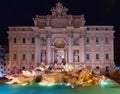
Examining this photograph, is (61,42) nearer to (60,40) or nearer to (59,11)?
(60,40)

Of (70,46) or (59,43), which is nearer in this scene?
(70,46)

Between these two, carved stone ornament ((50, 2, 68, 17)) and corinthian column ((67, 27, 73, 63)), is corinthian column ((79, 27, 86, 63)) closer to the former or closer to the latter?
corinthian column ((67, 27, 73, 63))

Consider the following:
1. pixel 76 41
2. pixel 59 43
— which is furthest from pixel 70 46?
pixel 59 43

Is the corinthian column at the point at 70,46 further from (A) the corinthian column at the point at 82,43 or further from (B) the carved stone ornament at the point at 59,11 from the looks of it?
(B) the carved stone ornament at the point at 59,11

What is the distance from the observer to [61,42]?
66000 millimetres

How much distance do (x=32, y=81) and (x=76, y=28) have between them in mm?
23210

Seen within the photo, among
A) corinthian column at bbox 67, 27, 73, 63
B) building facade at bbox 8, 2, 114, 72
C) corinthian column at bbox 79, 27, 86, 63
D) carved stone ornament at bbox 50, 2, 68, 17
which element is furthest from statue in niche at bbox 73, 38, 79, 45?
carved stone ornament at bbox 50, 2, 68, 17

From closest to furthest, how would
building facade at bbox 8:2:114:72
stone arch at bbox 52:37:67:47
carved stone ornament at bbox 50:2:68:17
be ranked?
building facade at bbox 8:2:114:72 < stone arch at bbox 52:37:67:47 < carved stone ornament at bbox 50:2:68:17

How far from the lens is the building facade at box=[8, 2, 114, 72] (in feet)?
213

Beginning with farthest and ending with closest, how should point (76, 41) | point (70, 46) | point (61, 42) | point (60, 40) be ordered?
point (61, 42) < point (60, 40) < point (76, 41) < point (70, 46)

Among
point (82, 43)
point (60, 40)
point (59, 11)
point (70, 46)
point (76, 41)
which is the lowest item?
point (70, 46)

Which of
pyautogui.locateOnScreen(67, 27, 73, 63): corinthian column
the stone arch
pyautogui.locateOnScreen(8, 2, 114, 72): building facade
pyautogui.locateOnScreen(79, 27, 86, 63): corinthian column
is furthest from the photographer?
the stone arch

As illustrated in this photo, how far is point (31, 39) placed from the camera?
218 ft

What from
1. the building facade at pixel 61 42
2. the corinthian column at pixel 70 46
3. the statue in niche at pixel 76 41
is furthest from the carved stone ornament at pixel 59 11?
the statue in niche at pixel 76 41
